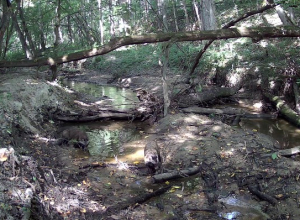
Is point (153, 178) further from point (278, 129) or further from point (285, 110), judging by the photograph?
point (285, 110)

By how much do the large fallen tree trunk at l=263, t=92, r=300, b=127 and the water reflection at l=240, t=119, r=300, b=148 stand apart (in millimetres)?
190

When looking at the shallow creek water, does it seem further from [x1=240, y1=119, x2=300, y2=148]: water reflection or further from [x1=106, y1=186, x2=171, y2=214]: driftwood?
[x1=240, y1=119, x2=300, y2=148]: water reflection

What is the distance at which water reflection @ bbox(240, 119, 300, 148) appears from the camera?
8.52m

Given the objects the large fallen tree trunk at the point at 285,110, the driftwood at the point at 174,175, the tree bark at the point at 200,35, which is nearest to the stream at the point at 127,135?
the large fallen tree trunk at the point at 285,110

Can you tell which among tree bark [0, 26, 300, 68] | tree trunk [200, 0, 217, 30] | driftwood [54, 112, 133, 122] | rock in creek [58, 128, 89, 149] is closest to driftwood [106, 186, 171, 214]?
tree bark [0, 26, 300, 68]

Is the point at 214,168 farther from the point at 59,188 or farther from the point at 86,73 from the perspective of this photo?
the point at 86,73

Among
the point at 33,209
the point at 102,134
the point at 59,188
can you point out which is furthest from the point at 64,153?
the point at 33,209

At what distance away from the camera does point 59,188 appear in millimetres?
5227

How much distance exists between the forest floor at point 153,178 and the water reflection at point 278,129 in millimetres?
751

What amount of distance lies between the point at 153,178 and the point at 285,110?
645cm

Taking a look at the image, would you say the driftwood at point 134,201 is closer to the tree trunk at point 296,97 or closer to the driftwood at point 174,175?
the driftwood at point 174,175

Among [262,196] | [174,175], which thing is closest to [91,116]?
[174,175]

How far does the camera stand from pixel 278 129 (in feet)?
31.6

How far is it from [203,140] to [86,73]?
18.8 metres
